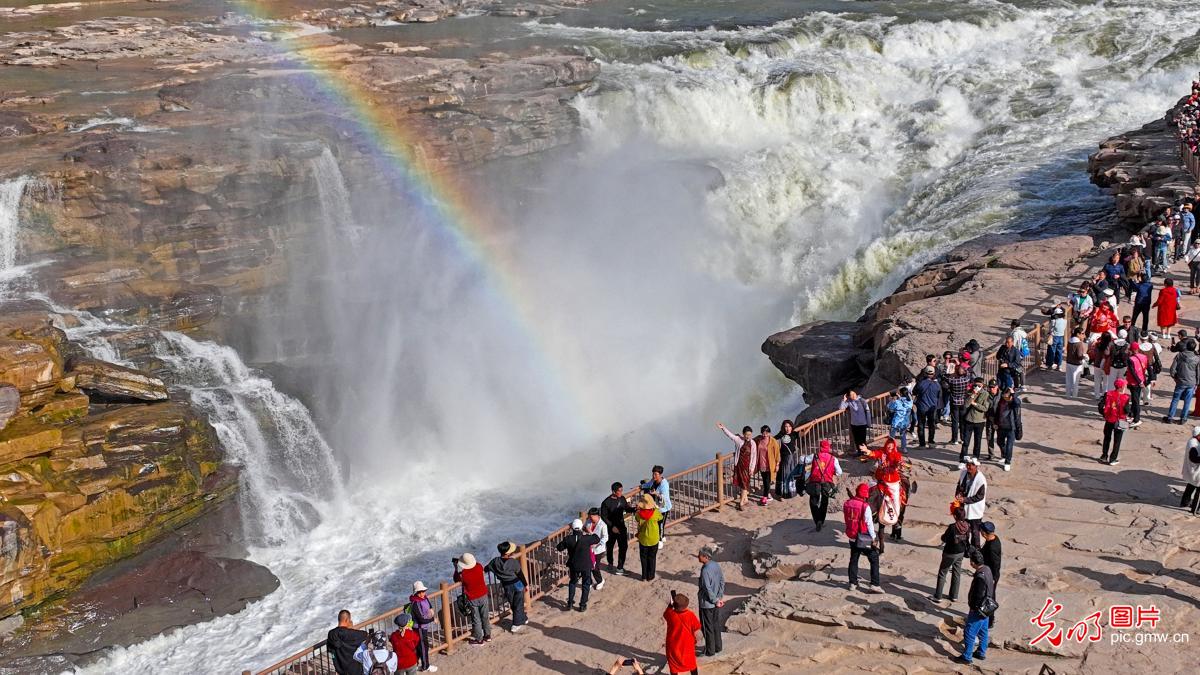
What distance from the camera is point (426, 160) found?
32094 mm

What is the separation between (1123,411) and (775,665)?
5970mm

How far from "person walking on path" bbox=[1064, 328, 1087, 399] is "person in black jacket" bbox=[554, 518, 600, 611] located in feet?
26.5

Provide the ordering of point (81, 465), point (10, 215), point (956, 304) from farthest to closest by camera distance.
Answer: point (10, 215), point (956, 304), point (81, 465)

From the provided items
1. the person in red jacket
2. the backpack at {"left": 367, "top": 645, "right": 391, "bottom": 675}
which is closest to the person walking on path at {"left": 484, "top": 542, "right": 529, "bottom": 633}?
the person in red jacket

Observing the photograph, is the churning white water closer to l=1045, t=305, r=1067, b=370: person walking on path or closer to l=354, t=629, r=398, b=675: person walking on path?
l=354, t=629, r=398, b=675: person walking on path

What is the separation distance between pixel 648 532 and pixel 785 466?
8.39 feet

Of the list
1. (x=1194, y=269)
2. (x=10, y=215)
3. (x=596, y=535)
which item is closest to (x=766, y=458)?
(x=596, y=535)

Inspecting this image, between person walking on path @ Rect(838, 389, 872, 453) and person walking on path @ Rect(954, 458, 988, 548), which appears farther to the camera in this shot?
person walking on path @ Rect(838, 389, 872, 453)

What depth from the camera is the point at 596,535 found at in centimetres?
1303

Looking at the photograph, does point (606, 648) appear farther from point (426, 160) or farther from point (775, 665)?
point (426, 160)

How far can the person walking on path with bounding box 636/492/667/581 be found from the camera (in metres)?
13.0

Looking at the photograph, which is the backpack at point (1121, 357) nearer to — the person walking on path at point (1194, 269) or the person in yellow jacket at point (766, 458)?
the person in yellow jacket at point (766, 458)

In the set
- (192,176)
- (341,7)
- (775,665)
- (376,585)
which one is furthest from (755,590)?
(341,7)

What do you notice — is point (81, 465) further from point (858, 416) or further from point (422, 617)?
point (858, 416)
